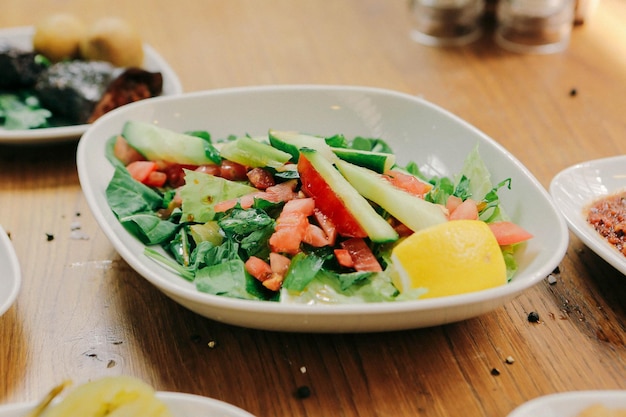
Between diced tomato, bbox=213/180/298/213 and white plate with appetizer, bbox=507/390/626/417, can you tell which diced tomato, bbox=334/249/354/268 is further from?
white plate with appetizer, bbox=507/390/626/417

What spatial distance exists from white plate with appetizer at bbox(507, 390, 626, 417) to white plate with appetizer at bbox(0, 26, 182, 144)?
1.25 metres

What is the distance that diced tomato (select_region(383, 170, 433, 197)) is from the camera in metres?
1.37

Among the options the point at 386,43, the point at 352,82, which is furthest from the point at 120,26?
the point at 386,43

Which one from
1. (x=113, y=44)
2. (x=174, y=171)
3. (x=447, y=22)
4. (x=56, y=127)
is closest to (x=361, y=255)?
(x=174, y=171)

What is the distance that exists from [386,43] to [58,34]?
112cm

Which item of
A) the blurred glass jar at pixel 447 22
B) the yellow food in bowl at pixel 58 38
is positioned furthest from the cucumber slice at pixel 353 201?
the blurred glass jar at pixel 447 22

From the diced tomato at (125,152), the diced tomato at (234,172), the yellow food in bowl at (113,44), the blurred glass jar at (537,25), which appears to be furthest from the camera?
the blurred glass jar at (537,25)

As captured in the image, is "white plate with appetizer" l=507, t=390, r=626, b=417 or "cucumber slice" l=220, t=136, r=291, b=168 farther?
"cucumber slice" l=220, t=136, r=291, b=168

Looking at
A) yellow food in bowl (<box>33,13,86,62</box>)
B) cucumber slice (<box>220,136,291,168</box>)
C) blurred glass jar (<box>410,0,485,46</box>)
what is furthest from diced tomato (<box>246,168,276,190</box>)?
blurred glass jar (<box>410,0,485,46</box>)

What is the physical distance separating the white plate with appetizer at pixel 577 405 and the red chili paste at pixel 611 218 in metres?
0.40

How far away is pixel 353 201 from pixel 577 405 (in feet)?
1.65

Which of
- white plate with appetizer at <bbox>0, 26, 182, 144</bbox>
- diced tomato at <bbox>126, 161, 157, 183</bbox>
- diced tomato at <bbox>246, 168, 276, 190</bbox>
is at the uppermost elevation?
diced tomato at <bbox>246, 168, 276, 190</bbox>

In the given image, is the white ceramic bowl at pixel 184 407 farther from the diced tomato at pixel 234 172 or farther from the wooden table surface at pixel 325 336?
the diced tomato at pixel 234 172

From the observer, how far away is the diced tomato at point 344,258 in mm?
1216
